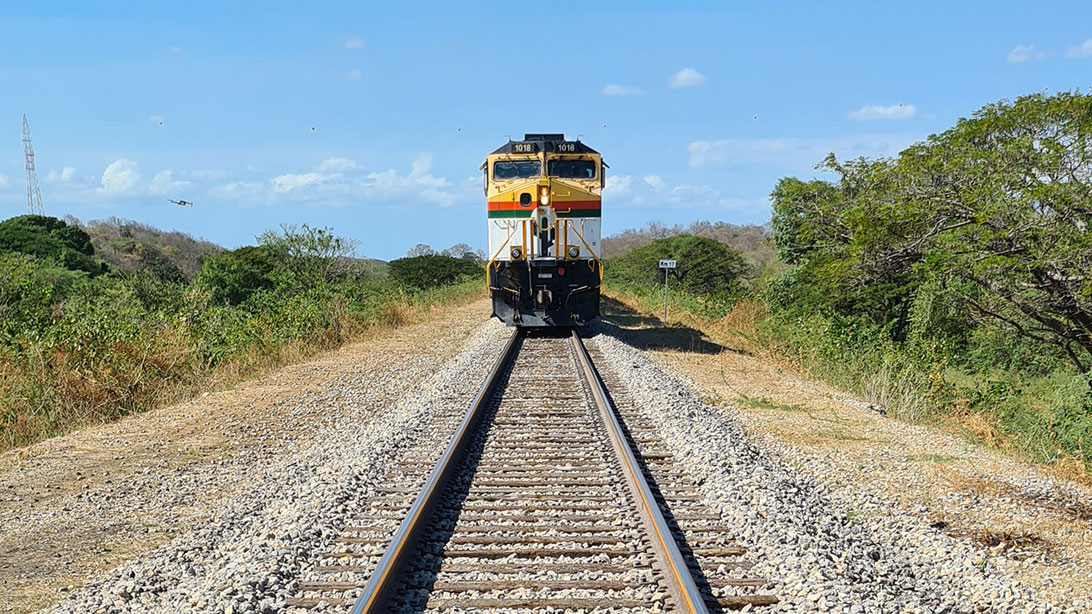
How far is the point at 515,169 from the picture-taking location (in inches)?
669

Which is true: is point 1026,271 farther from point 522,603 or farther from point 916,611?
point 522,603

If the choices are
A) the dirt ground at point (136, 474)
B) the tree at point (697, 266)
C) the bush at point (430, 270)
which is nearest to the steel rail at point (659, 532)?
the dirt ground at point (136, 474)

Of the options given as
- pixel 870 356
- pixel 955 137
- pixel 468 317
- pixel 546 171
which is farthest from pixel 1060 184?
pixel 468 317

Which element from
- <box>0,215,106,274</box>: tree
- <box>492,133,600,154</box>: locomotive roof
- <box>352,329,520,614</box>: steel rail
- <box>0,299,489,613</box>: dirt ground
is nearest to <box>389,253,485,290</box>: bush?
<box>0,215,106,274</box>: tree

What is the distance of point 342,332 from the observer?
1839 cm

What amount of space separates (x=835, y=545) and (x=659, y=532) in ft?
3.65

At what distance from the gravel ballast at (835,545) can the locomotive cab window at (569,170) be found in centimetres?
986

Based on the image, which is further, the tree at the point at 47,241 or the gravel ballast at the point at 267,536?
the tree at the point at 47,241

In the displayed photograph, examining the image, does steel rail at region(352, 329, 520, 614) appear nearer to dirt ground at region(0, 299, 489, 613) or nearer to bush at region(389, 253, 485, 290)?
dirt ground at region(0, 299, 489, 613)

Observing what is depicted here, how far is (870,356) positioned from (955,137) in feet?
18.0

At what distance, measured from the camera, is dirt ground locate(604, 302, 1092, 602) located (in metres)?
5.27

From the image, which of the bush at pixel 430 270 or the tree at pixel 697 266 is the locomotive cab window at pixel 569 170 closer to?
the tree at pixel 697 266

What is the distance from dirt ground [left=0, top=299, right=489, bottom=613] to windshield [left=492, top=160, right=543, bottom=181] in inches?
230

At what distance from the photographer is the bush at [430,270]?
47.6 meters
